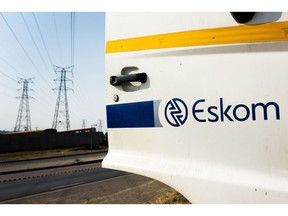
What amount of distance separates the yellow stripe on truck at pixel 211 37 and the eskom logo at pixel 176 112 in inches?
12.1

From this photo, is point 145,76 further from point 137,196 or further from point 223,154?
point 137,196

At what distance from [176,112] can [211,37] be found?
1.38 ft

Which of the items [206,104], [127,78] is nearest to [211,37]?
[206,104]

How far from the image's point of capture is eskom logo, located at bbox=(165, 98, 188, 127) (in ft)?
4.07

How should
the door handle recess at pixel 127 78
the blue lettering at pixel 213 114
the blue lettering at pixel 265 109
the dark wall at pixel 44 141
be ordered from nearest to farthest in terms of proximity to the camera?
the blue lettering at pixel 265 109 → the blue lettering at pixel 213 114 → the door handle recess at pixel 127 78 → the dark wall at pixel 44 141

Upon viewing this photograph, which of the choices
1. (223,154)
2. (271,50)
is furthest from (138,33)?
(223,154)

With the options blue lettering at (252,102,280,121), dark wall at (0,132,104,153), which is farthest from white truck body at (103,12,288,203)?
dark wall at (0,132,104,153)

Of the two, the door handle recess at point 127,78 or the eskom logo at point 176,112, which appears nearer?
the eskom logo at point 176,112

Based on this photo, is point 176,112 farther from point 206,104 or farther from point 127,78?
point 127,78

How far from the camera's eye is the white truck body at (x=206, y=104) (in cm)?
109

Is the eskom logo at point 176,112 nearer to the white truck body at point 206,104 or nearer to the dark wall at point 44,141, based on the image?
the white truck body at point 206,104

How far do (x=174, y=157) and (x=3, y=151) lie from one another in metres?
30.8

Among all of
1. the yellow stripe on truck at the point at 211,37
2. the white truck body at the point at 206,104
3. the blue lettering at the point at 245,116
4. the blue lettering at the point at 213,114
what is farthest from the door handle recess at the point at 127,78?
the blue lettering at the point at 245,116

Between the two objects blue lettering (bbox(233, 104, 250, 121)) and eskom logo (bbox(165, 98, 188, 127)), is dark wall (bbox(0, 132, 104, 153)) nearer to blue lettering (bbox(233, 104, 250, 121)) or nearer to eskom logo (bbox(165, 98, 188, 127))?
eskom logo (bbox(165, 98, 188, 127))
